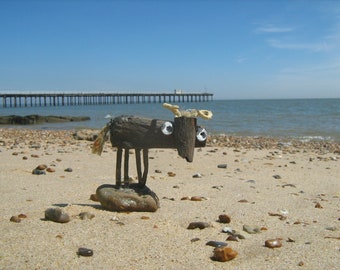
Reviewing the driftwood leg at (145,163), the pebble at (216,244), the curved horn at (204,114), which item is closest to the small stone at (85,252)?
the pebble at (216,244)

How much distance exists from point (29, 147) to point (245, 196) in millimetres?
8828

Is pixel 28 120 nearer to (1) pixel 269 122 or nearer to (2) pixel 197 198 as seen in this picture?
(1) pixel 269 122

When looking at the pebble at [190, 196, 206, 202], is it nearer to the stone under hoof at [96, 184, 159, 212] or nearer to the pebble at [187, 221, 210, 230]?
the stone under hoof at [96, 184, 159, 212]

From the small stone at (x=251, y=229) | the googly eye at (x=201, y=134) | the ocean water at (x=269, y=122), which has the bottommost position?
the ocean water at (x=269, y=122)

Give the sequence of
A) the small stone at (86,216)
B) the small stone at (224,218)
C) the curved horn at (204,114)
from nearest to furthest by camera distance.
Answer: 1. the small stone at (86,216)
2. the small stone at (224,218)
3. the curved horn at (204,114)

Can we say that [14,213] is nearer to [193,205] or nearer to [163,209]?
[163,209]

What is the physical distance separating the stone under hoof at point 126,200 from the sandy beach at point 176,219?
100 mm

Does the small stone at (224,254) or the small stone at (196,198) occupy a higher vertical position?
the small stone at (224,254)

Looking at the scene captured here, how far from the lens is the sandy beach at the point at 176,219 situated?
3756 mm

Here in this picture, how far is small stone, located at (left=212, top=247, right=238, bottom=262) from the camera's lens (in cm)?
376

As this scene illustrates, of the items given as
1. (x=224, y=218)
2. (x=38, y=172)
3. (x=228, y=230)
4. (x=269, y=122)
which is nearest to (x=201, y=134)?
(x=224, y=218)

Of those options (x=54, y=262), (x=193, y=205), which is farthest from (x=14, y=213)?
(x=193, y=205)

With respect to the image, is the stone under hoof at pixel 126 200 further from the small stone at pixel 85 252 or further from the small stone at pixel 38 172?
the small stone at pixel 38 172

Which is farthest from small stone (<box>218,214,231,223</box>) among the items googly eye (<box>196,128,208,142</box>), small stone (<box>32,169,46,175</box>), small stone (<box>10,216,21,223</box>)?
small stone (<box>32,169,46,175</box>)
